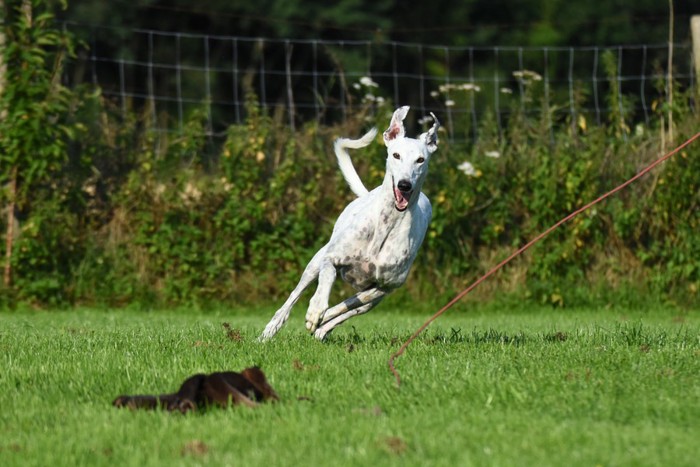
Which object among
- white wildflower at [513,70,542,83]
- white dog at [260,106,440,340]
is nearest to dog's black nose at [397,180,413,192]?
white dog at [260,106,440,340]

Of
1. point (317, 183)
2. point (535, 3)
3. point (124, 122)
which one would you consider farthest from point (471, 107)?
point (535, 3)

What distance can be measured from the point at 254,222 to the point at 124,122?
171 cm

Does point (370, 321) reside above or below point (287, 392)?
below

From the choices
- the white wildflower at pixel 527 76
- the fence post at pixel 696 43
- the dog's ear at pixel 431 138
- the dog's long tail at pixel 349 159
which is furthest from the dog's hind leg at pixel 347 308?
the fence post at pixel 696 43

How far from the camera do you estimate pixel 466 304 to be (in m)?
11.9

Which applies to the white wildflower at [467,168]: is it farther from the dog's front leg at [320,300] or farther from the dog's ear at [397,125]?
the dog's front leg at [320,300]

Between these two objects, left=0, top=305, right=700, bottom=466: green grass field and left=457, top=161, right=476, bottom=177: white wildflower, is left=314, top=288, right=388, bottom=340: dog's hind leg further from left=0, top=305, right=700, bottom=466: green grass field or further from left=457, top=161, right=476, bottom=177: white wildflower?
left=457, top=161, right=476, bottom=177: white wildflower

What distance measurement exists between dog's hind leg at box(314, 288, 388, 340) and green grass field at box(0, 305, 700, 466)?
0.10m

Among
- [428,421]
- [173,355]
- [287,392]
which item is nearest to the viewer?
[428,421]

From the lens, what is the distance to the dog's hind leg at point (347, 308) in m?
7.12

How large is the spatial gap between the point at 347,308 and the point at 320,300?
2.00ft

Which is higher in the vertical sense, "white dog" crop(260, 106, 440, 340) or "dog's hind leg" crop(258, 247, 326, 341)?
"white dog" crop(260, 106, 440, 340)

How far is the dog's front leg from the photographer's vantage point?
6527 mm

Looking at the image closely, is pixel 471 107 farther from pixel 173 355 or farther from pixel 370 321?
pixel 173 355
